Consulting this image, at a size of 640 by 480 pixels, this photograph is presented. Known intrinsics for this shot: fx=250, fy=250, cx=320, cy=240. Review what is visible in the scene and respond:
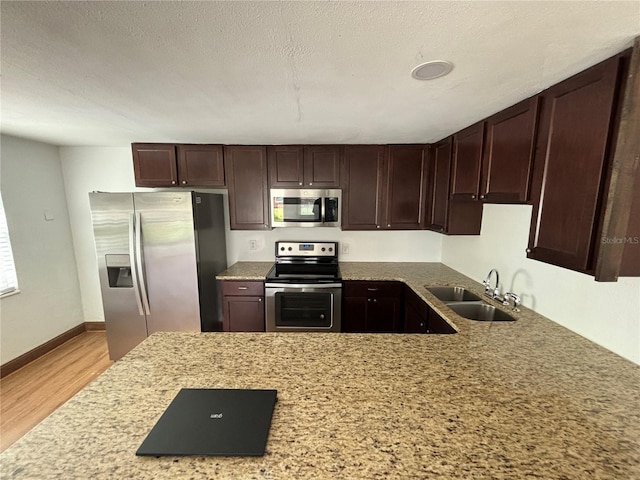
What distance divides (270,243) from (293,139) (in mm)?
1282

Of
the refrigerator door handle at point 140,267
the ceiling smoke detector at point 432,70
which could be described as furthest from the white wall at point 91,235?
the ceiling smoke detector at point 432,70

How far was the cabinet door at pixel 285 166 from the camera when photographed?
2719 mm

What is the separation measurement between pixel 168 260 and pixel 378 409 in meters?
2.32

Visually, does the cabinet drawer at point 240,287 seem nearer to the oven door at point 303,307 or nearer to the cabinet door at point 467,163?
the oven door at point 303,307

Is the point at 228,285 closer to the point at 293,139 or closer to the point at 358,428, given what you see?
the point at 293,139

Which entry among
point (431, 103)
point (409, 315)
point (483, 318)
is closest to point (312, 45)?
point (431, 103)

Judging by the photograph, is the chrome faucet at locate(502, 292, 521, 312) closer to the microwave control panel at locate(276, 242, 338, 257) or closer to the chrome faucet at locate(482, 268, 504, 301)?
the chrome faucet at locate(482, 268, 504, 301)

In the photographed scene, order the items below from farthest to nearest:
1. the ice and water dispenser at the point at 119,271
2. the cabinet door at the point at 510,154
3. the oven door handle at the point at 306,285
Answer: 1. the oven door handle at the point at 306,285
2. the ice and water dispenser at the point at 119,271
3. the cabinet door at the point at 510,154

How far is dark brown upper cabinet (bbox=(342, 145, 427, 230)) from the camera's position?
107 inches

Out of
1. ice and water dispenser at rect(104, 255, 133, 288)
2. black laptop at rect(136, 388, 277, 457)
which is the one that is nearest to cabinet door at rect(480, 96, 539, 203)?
black laptop at rect(136, 388, 277, 457)

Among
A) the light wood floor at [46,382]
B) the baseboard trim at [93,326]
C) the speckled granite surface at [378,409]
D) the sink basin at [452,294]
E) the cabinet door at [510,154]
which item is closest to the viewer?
the speckled granite surface at [378,409]

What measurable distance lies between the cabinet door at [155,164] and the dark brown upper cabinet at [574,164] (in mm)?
3092

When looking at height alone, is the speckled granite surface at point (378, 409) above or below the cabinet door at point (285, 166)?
below

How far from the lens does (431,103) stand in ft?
5.08
